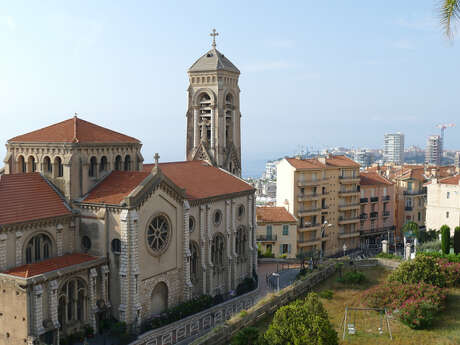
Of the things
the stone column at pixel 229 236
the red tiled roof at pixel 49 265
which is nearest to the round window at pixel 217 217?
the stone column at pixel 229 236

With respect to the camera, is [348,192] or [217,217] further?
[348,192]

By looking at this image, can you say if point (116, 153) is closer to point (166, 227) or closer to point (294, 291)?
point (166, 227)

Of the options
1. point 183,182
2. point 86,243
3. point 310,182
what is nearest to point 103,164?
point 86,243

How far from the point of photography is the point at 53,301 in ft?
102

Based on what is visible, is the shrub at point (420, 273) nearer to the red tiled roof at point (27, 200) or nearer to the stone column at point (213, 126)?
the stone column at point (213, 126)

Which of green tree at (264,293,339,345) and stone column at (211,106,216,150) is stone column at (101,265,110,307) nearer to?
green tree at (264,293,339,345)

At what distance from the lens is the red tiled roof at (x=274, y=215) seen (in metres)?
69.2

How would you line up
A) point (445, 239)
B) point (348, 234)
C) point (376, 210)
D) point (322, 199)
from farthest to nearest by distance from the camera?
point (376, 210) < point (348, 234) < point (322, 199) < point (445, 239)

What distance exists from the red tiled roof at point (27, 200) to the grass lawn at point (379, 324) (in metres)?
16.8

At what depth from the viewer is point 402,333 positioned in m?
31.9

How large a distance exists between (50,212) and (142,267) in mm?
7743

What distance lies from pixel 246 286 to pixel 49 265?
929 inches

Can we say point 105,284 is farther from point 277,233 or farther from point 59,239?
point 277,233

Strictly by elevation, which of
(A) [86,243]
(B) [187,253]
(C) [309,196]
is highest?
(A) [86,243]
